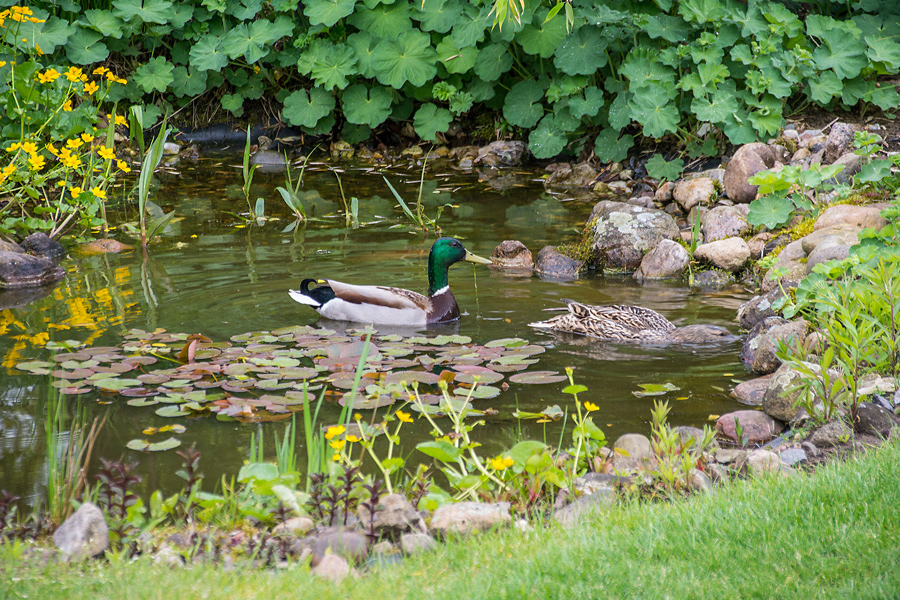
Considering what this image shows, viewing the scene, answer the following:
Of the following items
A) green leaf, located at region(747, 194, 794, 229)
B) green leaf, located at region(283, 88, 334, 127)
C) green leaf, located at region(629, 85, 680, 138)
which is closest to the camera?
green leaf, located at region(747, 194, 794, 229)

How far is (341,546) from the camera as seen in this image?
2.65 meters

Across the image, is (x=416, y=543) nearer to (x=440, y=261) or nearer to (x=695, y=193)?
(x=440, y=261)

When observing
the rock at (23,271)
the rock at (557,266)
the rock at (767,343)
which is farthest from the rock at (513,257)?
the rock at (23,271)

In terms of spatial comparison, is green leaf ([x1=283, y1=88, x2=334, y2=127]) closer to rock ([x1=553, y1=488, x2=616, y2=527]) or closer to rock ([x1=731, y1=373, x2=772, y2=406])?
rock ([x1=731, y1=373, x2=772, y2=406])

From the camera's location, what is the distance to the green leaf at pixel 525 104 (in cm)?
1102

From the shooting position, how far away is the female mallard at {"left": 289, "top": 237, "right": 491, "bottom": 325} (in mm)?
5836

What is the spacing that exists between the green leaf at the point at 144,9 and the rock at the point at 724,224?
791 cm

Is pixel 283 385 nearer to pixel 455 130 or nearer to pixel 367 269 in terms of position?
pixel 367 269

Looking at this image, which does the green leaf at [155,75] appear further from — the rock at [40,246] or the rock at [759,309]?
the rock at [759,309]

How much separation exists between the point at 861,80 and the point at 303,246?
20.7 feet

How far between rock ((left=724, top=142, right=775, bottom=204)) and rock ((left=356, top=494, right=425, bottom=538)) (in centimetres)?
611

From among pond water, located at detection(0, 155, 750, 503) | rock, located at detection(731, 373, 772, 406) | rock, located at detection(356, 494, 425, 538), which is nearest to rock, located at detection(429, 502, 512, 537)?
rock, located at detection(356, 494, 425, 538)

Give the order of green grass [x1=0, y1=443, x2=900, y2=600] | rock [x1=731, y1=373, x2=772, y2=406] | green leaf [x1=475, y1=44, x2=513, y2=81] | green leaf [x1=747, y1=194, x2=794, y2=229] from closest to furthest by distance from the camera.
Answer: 1. green grass [x1=0, y1=443, x2=900, y2=600]
2. rock [x1=731, y1=373, x2=772, y2=406]
3. green leaf [x1=747, y1=194, x2=794, y2=229]
4. green leaf [x1=475, y1=44, x2=513, y2=81]

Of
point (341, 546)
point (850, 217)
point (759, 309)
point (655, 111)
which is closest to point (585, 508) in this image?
point (341, 546)
